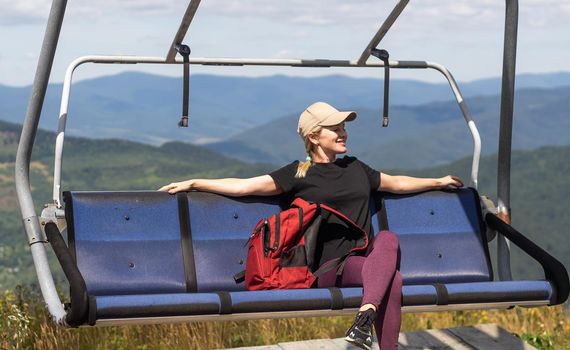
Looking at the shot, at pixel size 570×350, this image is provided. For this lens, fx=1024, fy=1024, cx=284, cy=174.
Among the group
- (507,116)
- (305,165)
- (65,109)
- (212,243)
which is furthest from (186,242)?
(507,116)

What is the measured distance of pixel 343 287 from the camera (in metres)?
4.08

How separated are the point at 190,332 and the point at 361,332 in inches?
104

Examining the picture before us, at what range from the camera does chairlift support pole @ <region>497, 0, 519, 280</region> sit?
4.57 metres

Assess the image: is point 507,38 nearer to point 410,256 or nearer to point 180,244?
point 410,256

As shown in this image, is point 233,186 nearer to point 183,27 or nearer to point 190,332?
point 183,27

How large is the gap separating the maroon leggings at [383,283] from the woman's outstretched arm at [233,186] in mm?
608

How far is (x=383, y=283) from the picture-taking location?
376cm

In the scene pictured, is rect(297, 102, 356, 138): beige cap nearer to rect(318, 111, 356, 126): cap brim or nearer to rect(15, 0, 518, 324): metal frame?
rect(318, 111, 356, 126): cap brim

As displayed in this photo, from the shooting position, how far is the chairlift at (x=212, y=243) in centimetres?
369

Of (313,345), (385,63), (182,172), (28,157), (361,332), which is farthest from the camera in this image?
(182,172)

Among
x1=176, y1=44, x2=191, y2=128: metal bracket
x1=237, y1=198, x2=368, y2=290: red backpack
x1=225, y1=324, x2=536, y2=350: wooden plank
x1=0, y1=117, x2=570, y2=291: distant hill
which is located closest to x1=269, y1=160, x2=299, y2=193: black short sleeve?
x1=237, y1=198, x2=368, y2=290: red backpack

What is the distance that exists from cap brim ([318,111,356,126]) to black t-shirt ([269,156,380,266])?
219 mm

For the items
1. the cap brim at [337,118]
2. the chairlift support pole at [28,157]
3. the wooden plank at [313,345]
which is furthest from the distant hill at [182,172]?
the chairlift support pole at [28,157]

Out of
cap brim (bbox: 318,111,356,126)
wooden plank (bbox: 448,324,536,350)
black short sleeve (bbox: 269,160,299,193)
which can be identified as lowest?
wooden plank (bbox: 448,324,536,350)
